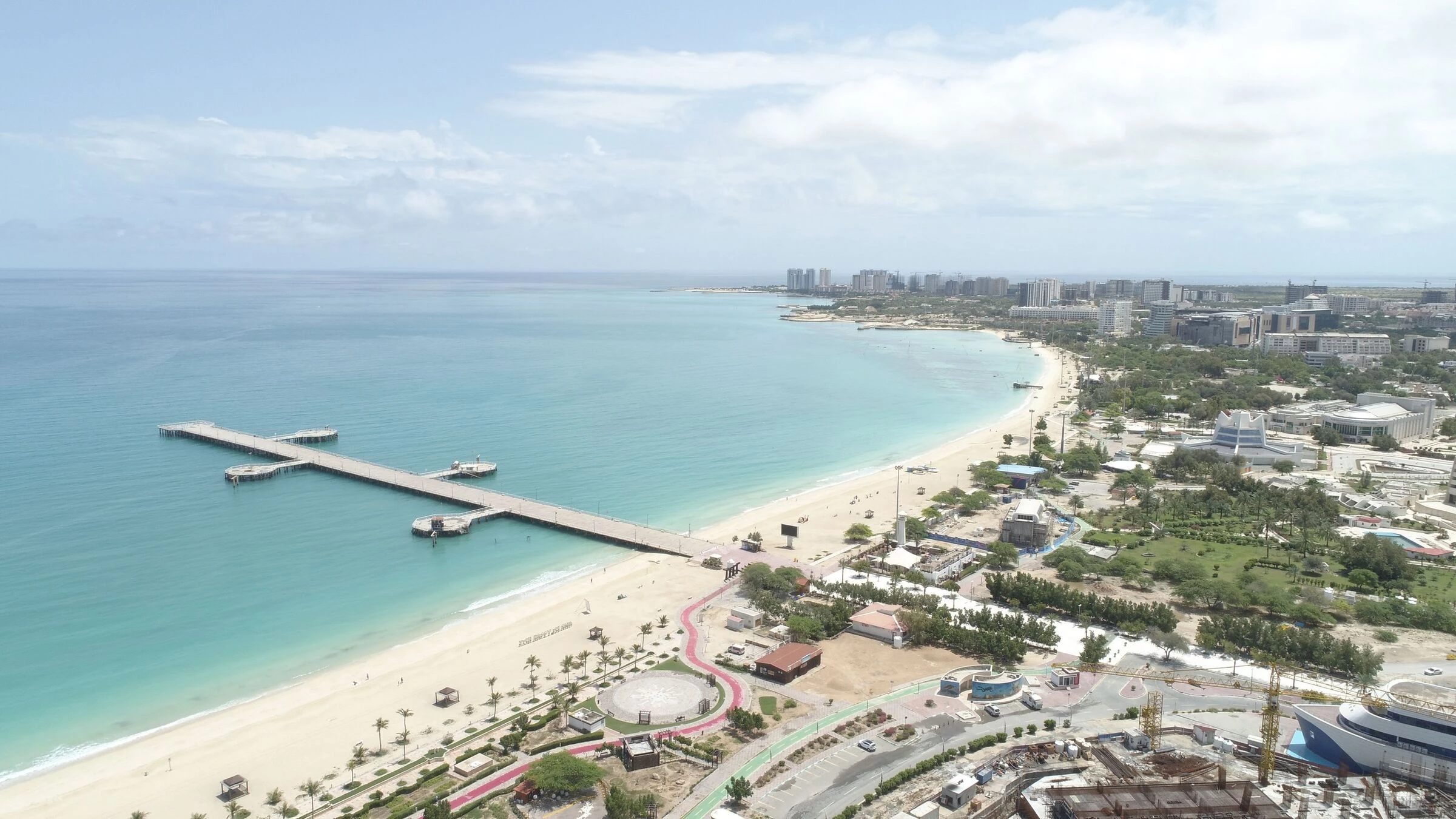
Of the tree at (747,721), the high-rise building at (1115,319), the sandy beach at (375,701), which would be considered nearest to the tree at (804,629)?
the sandy beach at (375,701)

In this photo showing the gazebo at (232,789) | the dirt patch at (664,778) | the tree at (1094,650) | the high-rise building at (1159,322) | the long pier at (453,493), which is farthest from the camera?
the high-rise building at (1159,322)

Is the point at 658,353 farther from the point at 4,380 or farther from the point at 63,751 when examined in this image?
the point at 63,751

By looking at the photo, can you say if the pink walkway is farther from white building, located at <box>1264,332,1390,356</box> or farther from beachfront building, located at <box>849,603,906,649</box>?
white building, located at <box>1264,332,1390,356</box>

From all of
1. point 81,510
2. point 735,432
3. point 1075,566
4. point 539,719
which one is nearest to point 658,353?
point 735,432

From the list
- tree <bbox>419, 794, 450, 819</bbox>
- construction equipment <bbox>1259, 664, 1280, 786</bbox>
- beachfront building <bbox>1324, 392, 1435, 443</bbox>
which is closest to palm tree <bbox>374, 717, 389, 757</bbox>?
tree <bbox>419, 794, 450, 819</bbox>

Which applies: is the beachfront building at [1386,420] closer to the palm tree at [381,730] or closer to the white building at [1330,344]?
the white building at [1330,344]
